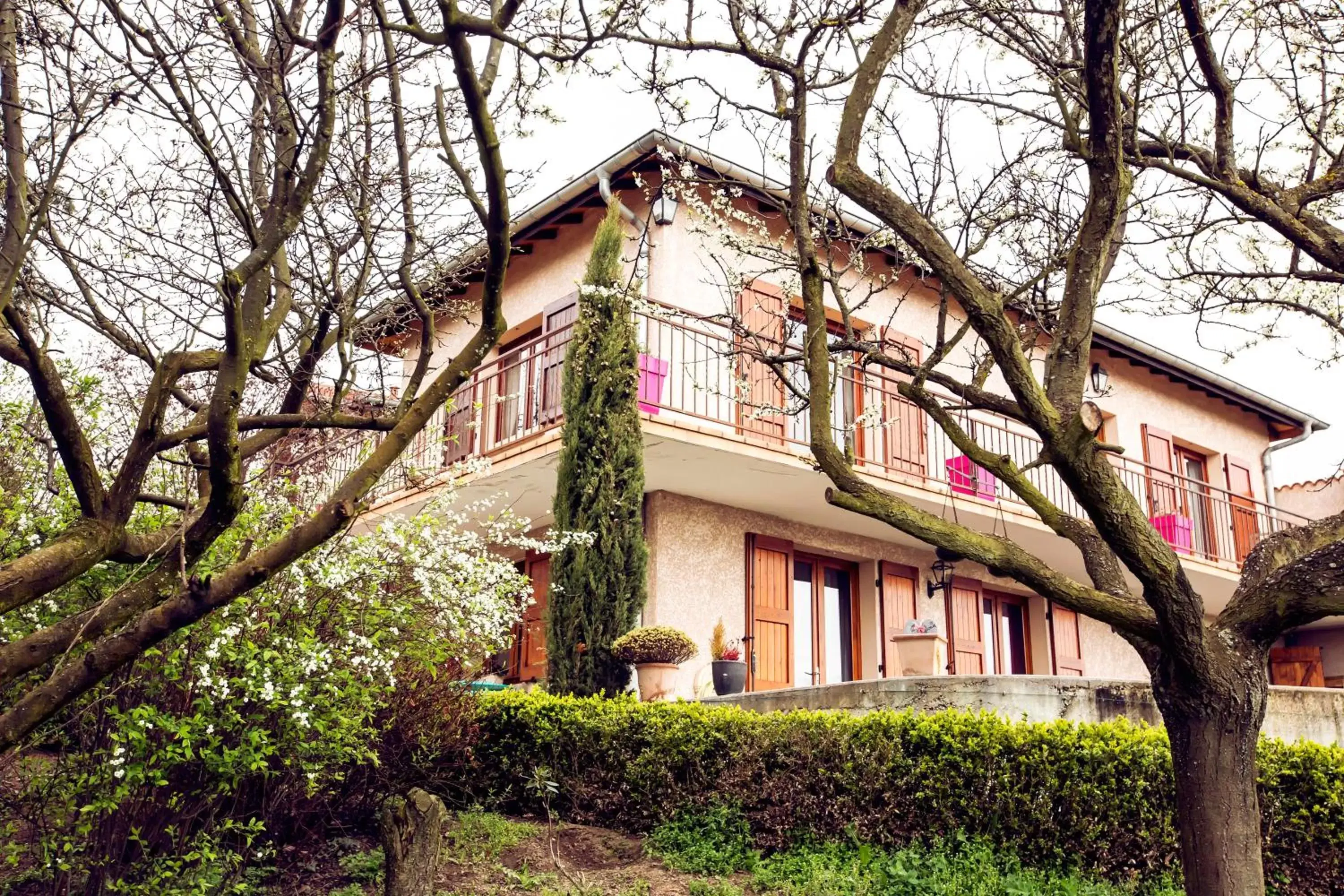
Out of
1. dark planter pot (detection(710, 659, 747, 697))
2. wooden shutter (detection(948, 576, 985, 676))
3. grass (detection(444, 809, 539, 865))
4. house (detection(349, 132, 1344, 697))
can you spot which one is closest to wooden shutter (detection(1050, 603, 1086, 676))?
house (detection(349, 132, 1344, 697))

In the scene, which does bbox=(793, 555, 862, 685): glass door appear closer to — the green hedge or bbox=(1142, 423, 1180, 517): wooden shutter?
the green hedge

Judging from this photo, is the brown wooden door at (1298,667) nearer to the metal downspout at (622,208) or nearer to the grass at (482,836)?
the metal downspout at (622,208)

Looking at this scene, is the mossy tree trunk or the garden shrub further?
the garden shrub

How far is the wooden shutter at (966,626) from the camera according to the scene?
13906mm

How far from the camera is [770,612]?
475 inches

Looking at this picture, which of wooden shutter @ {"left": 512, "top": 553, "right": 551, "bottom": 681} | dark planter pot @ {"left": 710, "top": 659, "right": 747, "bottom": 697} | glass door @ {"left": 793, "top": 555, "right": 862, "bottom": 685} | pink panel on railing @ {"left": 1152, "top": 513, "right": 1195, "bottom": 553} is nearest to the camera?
dark planter pot @ {"left": 710, "top": 659, "right": 747, "bottom": 697}

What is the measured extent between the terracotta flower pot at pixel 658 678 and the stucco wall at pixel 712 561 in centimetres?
141

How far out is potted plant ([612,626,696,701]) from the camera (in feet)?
30.5

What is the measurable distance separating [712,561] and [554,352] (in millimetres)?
2843

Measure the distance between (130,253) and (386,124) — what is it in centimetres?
127

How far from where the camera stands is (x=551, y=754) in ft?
26.8

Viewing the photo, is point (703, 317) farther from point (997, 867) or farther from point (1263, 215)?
point (997, 867)

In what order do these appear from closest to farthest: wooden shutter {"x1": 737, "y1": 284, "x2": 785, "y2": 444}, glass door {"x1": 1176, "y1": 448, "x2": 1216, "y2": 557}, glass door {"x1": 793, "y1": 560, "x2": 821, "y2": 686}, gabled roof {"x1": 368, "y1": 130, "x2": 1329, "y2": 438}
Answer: gabled roof {"x1": 368, "y1": 130, "x2": 1329, "y2": 438}, wooden shutter {"x1": 737, "y1": 284, "x2": 785, "y2": 444}, glass door {"x1": 793, "y1": 560, "x2": 821, "y2": 686}, glass door {"x1": 1176, "y1": 448, "x2": 1216, "y2": 557}

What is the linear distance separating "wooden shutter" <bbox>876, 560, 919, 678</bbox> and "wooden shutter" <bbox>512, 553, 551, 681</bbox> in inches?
156
